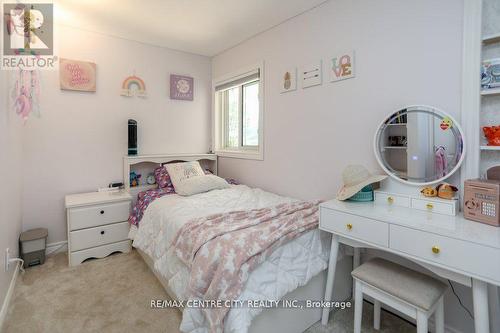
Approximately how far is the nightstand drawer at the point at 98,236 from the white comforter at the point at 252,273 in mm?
194

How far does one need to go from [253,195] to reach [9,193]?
1.93 metres

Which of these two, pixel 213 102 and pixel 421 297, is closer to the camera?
pixel 421 297

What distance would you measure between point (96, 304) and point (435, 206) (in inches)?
91.4

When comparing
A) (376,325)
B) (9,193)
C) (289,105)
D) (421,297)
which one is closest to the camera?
(421,297)

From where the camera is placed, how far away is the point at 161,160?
3057 mm

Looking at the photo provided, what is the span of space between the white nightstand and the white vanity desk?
2029 mm

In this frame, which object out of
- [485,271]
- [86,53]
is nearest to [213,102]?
[86,53]

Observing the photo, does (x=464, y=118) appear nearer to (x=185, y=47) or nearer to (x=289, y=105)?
(x=289, y=105)

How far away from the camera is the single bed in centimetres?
132

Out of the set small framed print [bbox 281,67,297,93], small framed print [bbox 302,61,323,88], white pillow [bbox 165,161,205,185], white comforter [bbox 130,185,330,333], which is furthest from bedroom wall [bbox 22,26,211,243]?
small framed print [bbox 302,61,323,88]

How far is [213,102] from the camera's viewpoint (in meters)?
3.55

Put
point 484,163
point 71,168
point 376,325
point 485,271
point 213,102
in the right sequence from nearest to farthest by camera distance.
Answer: point 485,271
point 484,163
point 376,325
point 71,168
point 213,102

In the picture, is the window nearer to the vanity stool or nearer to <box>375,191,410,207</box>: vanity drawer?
<box>375,191,410,207</box>: vanity drawer

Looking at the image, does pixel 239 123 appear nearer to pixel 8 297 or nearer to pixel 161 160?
pixel 161 160
